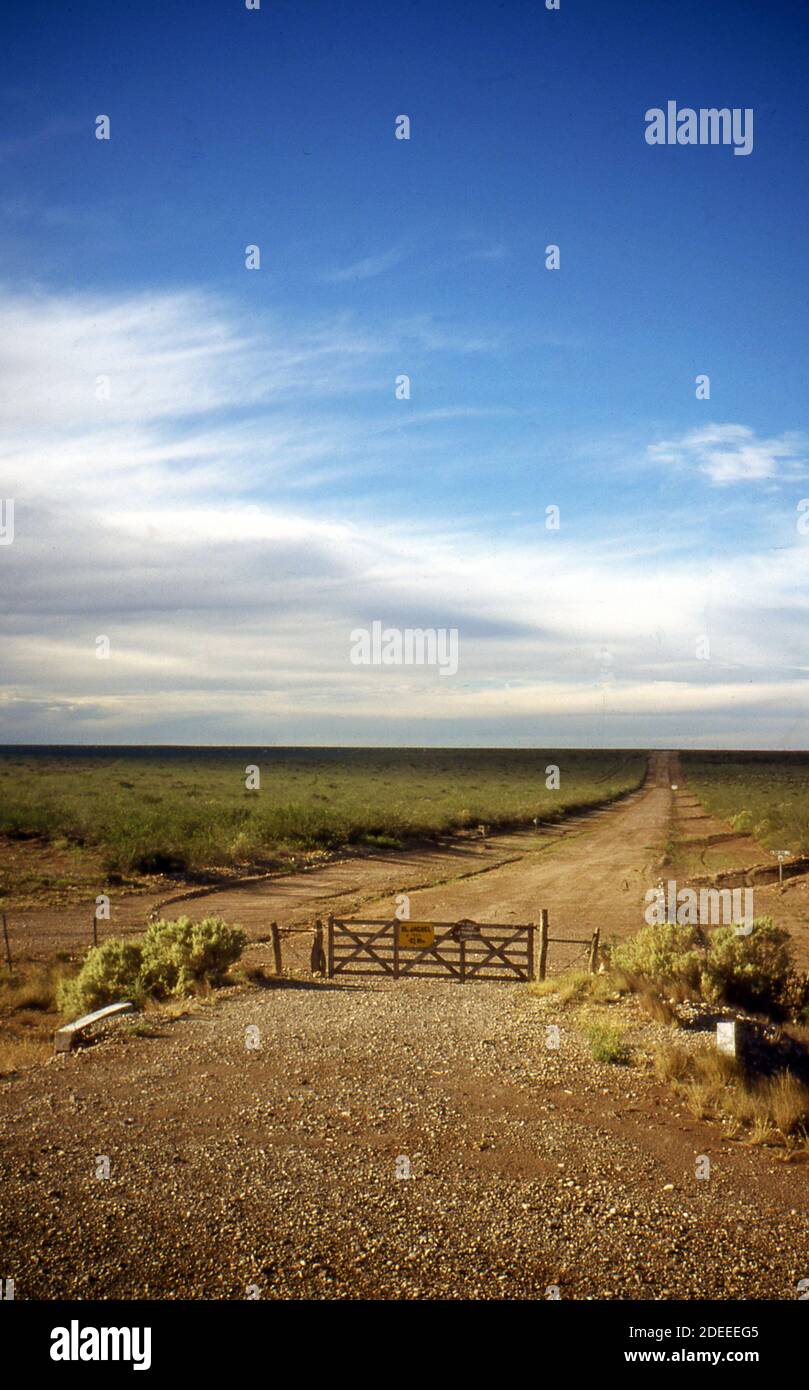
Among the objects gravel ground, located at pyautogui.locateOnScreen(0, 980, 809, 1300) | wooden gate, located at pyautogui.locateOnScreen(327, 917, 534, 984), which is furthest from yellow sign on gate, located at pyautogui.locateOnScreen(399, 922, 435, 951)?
gravel ground, located at pyautogui.locateOnScreen(0, 980, 809, 1300)

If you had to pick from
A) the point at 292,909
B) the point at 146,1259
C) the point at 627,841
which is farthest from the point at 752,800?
the point at 146,1259

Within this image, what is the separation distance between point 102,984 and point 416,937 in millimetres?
5600

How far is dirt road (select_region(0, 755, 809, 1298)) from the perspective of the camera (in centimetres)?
684

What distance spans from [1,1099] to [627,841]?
36591mm

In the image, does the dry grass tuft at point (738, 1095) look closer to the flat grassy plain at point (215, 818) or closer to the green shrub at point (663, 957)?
the green shrub at point (663, 957)

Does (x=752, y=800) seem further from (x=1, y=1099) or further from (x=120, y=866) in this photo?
(x=1, y=1099)

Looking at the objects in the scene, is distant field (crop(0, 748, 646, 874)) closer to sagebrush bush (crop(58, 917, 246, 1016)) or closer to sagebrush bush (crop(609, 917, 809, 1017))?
sagebrush bush (crop(58, 917, 246, 1016))

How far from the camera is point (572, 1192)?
27.0 ft

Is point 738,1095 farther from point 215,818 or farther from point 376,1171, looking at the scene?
point 215,818

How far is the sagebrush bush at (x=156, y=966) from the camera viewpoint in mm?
15375

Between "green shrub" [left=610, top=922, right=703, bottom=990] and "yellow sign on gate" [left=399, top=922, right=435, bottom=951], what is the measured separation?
335 cm

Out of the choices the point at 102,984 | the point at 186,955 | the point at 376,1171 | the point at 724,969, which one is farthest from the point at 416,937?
the point at 376,1171

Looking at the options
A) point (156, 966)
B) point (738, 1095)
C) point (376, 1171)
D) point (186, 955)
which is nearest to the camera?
point (376, 1171)

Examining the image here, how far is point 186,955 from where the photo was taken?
16484 millimetres
